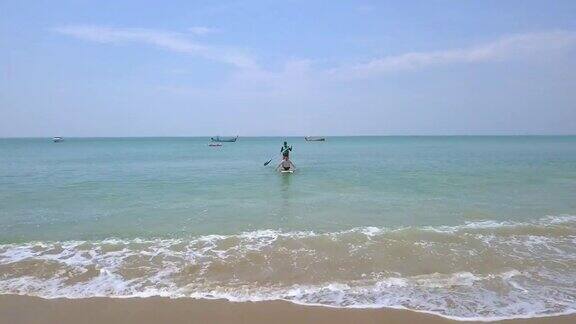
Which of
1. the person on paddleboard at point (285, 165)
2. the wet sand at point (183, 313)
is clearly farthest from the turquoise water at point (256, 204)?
the wet sand at point (183, 313)

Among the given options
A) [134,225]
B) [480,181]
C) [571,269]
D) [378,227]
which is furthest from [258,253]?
[480,181]

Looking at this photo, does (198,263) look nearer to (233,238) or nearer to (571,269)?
(233,238)

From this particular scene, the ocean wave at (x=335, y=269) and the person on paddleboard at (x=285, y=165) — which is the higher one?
the person on paddleboard at (x=285, y=165)

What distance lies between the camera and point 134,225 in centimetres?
1345

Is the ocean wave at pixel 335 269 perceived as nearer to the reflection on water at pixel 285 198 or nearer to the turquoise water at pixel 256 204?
the turquoise water at pixel 256 204

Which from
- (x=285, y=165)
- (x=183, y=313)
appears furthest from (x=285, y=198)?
(x=285, y=165)

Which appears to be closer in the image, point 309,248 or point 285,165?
point 309,248

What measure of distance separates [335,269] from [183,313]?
3.54 m

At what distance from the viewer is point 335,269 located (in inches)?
364

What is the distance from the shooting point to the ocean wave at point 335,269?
772 cm

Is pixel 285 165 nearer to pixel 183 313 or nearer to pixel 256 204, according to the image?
pixel 256 204

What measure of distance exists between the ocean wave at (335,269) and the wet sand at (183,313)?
29 cm

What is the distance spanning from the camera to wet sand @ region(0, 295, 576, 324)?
6.82m

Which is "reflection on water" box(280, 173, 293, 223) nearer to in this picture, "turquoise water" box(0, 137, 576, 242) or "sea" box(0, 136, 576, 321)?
"turquoise water" box(0, 137, 576, 242)
